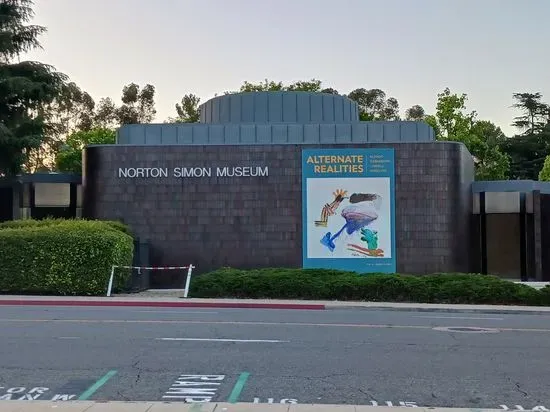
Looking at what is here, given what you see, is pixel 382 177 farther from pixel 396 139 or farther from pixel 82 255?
pixel 82 255

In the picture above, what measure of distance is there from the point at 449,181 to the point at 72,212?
1569 cm

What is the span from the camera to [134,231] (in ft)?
85.8

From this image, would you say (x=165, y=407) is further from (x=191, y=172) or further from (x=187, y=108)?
(x=187, y=108)

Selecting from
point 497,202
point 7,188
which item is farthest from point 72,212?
point 497,202

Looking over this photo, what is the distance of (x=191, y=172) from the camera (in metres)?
26.2

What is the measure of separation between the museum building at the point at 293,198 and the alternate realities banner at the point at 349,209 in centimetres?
4

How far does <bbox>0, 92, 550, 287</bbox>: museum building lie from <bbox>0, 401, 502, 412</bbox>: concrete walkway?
18810mm

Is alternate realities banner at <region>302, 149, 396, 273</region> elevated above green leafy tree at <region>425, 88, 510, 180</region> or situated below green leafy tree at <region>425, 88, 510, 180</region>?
below

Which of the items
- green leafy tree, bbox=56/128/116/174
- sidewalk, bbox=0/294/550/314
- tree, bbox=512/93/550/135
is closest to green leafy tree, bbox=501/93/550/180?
tree, bbox=512/93/550/135

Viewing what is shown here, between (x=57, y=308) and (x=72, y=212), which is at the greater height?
(x=72, y=212)

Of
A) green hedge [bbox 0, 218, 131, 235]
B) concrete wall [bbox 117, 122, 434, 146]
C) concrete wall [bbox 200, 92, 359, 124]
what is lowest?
green hedge [bbox 0, 218, 131, 235]

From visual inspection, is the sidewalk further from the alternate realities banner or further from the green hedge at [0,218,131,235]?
the alternate realities banner

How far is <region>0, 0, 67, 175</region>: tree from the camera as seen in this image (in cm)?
2925

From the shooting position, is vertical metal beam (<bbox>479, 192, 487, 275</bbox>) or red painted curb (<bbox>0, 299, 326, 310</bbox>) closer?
red painted curb (<bbox>0, 299, 326, 310</bbox>)
